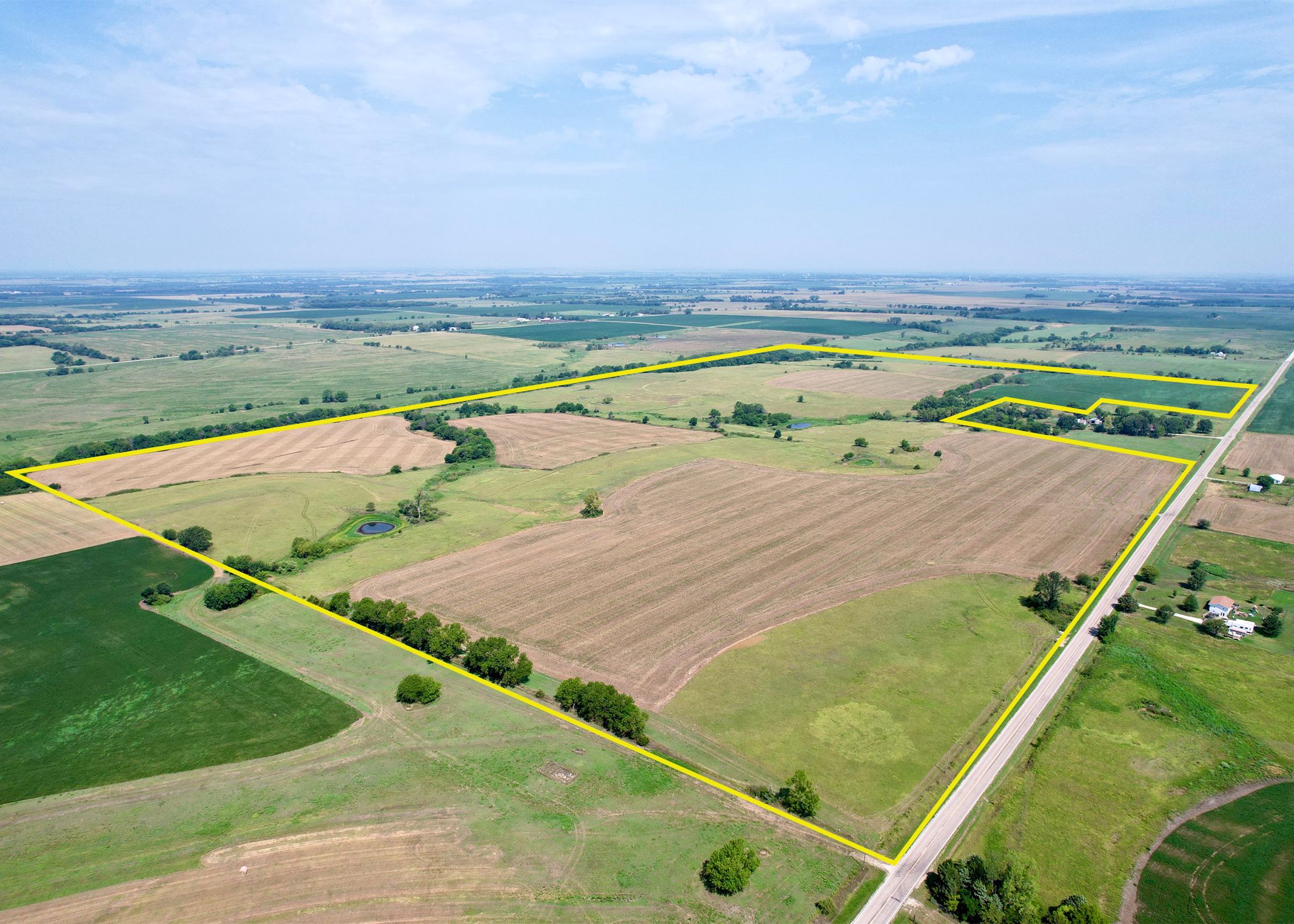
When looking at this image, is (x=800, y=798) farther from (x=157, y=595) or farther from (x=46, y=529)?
(x=46, y=529)

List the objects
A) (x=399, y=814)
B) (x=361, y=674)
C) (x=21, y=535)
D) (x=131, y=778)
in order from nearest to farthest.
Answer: (x=399, y=814) → (x=131, y=778) → (x=361, y=674) → (x=21, y=535)

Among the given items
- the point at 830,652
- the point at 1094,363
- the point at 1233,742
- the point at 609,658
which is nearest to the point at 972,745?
the point at 830,652

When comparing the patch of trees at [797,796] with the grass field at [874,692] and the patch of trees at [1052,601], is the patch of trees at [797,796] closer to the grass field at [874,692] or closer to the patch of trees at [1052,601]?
the grass field at [874,692]

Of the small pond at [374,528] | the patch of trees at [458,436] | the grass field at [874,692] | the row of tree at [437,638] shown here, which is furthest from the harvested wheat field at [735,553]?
the patch of trees at [458,436]

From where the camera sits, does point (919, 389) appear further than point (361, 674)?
Yes

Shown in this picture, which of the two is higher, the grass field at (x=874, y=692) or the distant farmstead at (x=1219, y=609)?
the distant farmstead at (x=1219, y=609)

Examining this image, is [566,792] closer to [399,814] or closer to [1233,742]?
[399,814]

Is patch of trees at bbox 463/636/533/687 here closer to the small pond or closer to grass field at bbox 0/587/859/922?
grass field at bbox 0/587/859/922

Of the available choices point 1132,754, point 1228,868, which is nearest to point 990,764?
point 1132,754
